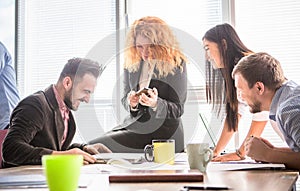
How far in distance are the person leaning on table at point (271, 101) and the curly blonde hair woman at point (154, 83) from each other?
0.30 metres

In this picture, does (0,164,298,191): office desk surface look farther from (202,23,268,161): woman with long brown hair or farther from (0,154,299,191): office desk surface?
(202,23,268,161): woman with long brown hair

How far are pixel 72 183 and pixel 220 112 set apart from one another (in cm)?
154

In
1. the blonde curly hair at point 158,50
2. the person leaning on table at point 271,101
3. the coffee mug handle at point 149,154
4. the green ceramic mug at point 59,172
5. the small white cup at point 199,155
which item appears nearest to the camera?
the green ceramic mug at point 59,172

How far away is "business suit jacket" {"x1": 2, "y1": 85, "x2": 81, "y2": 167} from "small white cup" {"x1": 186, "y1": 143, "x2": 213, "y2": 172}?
2.03ft

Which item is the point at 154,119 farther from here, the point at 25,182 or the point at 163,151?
the point at 25,182

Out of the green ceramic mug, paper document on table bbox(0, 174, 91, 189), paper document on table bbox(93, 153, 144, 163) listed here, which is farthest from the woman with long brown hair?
the green ceramic mug

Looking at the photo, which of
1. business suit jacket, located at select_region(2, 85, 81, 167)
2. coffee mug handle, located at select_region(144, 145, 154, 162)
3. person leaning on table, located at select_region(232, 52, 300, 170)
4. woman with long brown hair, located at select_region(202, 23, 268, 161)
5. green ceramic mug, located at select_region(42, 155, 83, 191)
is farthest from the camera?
woman with long brown hair, located at select_region(202, 23, 268, 161)

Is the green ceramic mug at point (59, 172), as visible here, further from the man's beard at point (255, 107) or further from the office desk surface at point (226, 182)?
the man's beard at point (255, 107)

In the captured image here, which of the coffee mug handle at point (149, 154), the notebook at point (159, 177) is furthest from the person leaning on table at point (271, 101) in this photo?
the notebook at point (159, 177)

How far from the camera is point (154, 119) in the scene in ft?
6.41

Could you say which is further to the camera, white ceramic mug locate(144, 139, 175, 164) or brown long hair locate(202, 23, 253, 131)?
brown long hair locate(202, 23, 253, 131)

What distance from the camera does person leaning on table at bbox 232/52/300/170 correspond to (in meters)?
1.39

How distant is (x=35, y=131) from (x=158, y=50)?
654 millimetres

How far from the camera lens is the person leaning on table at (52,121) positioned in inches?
65.5
